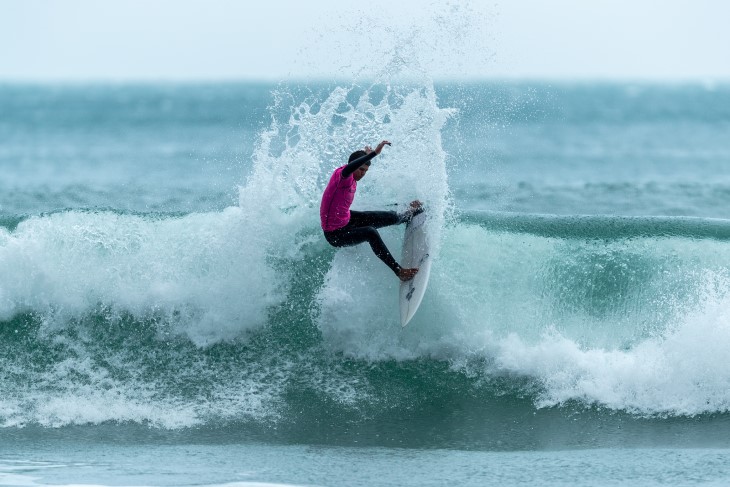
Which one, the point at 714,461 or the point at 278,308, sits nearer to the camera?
the point at 714,461

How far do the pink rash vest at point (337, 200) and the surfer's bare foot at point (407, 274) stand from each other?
33.4 inches

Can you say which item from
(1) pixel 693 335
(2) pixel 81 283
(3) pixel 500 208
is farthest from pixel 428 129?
(3) pixel 500 208

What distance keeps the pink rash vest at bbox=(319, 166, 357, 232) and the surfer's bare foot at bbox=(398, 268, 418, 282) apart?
848mm

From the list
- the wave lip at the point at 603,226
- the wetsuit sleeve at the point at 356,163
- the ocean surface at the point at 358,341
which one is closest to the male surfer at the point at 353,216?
the wetsuit sleeve at the point at 356,163

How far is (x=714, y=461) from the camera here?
7840 mm

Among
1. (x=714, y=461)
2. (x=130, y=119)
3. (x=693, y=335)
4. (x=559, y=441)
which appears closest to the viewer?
(x=714, y=461)

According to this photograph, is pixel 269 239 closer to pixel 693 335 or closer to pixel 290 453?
pixel 290 453

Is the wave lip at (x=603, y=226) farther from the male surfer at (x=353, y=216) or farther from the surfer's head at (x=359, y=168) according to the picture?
the surfer's head at (x=359, y=168)

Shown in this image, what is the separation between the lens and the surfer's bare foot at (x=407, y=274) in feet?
32.3

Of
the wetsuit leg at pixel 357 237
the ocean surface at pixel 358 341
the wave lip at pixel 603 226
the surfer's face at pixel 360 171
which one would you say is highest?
the surfer's face at pixel 360 171

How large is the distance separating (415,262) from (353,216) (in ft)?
2.82

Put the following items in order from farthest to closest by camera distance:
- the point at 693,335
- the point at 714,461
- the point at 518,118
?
the point at 518,118, the point at 693,335, the point at 714,461

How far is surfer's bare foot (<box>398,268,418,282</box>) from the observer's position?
32.3ft

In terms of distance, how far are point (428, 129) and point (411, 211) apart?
3.03 feet
